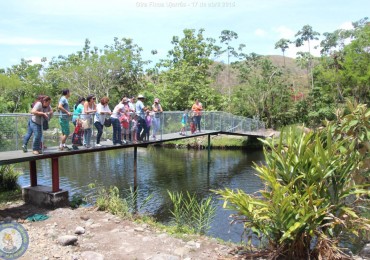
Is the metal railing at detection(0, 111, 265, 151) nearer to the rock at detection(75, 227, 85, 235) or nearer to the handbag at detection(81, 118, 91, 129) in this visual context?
the handbag at detection(81, 118, 91, 129)

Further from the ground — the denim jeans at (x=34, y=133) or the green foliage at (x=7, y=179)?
the denim jeans at (x=34, y=133)

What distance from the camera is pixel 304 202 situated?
5.32 meters

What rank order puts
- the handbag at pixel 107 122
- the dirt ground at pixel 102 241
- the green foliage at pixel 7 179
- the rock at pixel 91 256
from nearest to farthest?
the rock at pixel 91 256 < the dirt ground at pixel 102 241 < the handbag at pixel 107 122 < the green foliage at pixel 7 179

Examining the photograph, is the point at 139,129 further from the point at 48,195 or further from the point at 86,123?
the point at 48,195

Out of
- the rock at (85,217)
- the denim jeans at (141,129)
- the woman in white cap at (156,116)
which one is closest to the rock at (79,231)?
the rock at (85,217)

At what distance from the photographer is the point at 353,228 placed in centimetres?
564

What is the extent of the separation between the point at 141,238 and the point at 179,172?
1120cm

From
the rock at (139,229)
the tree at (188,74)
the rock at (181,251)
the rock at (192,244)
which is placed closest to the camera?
the rock at (181,251)

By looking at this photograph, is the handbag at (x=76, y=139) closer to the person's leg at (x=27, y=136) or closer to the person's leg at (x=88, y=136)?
the person's leg at (x=88, y=136)

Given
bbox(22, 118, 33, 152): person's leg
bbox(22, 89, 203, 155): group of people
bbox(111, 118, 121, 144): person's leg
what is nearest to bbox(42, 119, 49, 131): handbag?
bbox(22, 89, 203, 155): group of people

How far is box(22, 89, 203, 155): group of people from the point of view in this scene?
27.3ft

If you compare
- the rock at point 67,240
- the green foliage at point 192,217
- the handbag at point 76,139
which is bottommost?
the green foliage at point 192,217

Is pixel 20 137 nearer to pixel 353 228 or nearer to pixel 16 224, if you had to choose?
pixel 16 224

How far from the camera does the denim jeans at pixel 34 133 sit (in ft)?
27.1
